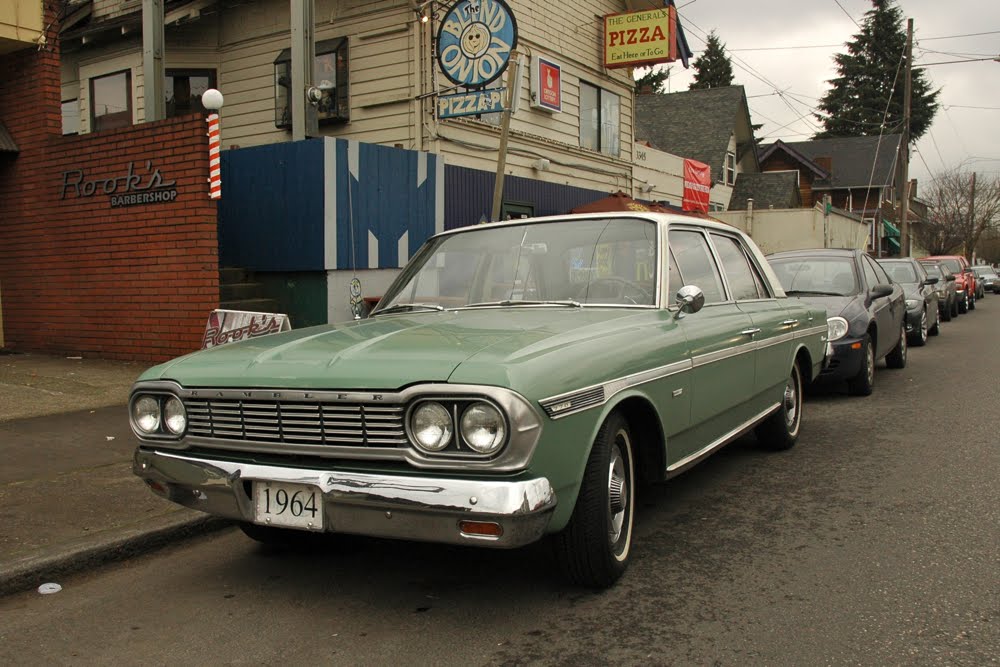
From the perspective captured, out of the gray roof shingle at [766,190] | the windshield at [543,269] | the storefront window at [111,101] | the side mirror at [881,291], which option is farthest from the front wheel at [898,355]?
the gray roof shingle at [766,190]

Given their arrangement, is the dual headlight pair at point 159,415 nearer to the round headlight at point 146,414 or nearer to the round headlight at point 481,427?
the round headlight at point 146,414

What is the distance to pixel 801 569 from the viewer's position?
12.9ft

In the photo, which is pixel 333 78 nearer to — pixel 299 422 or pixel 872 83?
pixel 299 422

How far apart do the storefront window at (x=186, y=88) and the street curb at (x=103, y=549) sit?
40.7 ft

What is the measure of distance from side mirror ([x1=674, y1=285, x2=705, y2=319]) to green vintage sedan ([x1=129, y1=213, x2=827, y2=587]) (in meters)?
0.02

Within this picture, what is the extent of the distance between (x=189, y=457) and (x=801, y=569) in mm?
2700

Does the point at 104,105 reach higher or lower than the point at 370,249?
higher

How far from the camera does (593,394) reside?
338 centimetres

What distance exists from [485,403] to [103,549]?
2.36 m

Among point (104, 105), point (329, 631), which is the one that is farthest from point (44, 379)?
point (104, 105)

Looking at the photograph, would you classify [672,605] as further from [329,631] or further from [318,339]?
[318,339]

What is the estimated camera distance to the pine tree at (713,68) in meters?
63.3

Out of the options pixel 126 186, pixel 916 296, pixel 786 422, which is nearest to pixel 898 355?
pixel 916 296

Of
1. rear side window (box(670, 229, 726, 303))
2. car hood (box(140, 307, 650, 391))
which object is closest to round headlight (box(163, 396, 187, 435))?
car hood (box(140, 307, 650, 391))
